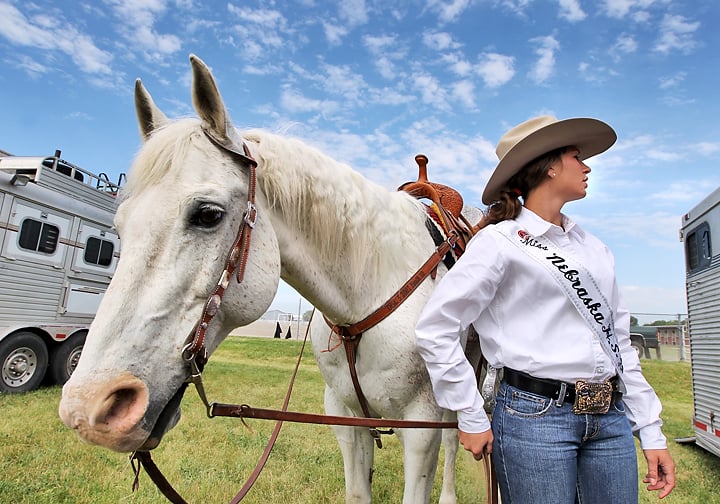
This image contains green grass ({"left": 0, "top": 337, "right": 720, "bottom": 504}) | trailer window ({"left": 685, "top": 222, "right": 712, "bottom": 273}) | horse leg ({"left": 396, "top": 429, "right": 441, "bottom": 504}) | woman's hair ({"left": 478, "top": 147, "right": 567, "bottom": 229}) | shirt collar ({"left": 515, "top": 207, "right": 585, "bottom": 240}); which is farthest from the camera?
trailer window ({"left": 685, "top": 222, "right": 712, "bottom": 273})

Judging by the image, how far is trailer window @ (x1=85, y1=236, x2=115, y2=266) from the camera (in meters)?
8.46

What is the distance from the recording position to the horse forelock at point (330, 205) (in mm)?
1751

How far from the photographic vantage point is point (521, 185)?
1.85 metres

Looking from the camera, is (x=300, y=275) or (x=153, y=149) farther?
(x=300, y=275)

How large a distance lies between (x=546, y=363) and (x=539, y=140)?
848 millimetres

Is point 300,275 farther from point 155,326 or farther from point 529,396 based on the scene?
point 529,396

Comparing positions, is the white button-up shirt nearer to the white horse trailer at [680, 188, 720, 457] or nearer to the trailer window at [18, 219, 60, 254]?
the white horse trailer at [680, 188, 720, 457]

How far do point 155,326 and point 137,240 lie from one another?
0.26m

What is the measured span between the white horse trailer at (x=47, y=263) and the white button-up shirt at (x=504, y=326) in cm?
653

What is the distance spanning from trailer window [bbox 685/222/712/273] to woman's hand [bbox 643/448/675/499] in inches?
172

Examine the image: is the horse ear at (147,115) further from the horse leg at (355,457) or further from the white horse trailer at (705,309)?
the white horse trailer at (705,309)

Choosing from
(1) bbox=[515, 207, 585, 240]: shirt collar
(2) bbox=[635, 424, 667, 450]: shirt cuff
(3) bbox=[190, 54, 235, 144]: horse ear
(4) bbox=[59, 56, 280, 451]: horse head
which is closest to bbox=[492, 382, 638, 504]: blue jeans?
(2) bbox=[635, 424, 667, 450]: shirt cuff

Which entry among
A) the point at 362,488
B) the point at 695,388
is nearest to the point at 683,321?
the point at 695,388

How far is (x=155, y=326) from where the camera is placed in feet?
4.14
